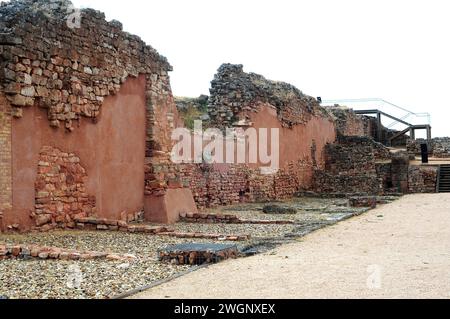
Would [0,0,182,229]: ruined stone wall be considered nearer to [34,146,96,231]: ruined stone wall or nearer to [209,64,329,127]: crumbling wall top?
[34,146,96,231]: ruined stone wall

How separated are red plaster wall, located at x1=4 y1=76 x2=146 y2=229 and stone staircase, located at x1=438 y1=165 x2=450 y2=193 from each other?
18.0m

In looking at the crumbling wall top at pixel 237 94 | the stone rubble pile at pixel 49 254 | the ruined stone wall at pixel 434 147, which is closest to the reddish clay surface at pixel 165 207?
the stone rubble pile at pixel 49 254

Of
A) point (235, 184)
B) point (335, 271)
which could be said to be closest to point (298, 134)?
point (235, 184)

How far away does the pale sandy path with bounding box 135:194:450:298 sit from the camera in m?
5.34

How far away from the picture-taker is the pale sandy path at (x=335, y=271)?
5340 mm

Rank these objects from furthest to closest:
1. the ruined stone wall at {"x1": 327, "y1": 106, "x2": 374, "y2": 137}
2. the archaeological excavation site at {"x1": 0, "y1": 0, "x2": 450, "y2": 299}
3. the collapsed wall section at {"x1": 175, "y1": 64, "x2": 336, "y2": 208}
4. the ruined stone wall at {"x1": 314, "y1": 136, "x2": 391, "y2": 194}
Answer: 1. the ruined stone wall at {"x1": 327, "y1": 106, "x2": 374, "y2": 137}
2. the ruined stone wall at {"x1": 314, "y1": 136, "x2": 391, "y2": 194}
3. the collapsed wall section at {"x1": 175, "y1": 64, "x2": 336, "y2": 208}
4. the archaeological excavation site at {"x1": 0, "y1": 0, "x2": 450, "y2": 299}

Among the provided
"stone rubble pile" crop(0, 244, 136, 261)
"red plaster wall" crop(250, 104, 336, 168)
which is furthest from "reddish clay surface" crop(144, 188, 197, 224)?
"red plaster wall" crop(250, 104, 336, 168)

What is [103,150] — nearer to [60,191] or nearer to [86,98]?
[86,98]

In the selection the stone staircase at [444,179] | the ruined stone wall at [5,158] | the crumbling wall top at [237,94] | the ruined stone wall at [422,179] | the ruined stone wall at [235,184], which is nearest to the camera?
the ruined stone wall at [5,158]

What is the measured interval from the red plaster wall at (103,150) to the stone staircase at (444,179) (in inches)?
710

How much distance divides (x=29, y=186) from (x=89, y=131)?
1908mm

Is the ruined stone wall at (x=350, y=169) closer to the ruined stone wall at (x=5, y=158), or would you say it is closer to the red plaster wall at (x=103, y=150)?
the red plaster wall at (x=103, y=150)
